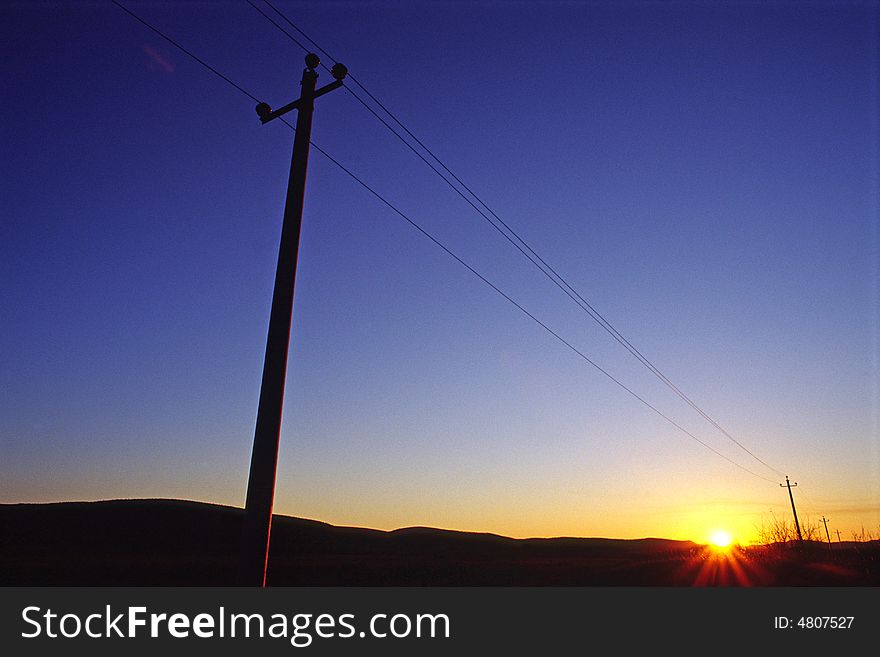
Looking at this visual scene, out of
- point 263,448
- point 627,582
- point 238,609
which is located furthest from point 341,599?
point 627,582

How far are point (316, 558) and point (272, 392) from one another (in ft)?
203

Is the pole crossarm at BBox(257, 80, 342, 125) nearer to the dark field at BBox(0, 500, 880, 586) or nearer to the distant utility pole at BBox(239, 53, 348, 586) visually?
the distant utility pole at BBox(239, 53, 348, 586)

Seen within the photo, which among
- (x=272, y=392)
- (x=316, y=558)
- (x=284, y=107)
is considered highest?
(x=284, y=107)

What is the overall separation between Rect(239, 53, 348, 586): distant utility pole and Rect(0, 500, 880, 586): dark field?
6032mm

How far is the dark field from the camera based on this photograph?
3397cm

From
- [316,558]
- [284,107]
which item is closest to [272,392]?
[284,107]

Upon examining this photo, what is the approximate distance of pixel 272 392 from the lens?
273 inches

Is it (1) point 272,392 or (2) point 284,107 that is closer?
(1) point 272,392

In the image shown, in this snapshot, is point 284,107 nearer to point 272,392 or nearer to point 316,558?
point 272,392

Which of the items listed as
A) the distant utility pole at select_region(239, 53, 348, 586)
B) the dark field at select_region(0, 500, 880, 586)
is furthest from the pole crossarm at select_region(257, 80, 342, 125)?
the dark field at select_region(0, 500, 880, 586)

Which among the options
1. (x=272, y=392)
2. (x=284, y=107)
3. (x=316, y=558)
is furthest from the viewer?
(x=316, y=558)

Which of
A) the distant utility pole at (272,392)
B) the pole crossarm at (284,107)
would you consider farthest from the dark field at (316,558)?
the pole crossarm at (284,107)

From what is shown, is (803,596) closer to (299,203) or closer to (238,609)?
(238,609)

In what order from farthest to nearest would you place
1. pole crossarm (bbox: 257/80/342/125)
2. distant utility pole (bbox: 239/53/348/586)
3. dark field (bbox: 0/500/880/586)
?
dark field (bbox: 0/500/880/586), pole crossarm (bbox: 257/80/342/125), distant utility pole (bbox: 239/53/348/586)
